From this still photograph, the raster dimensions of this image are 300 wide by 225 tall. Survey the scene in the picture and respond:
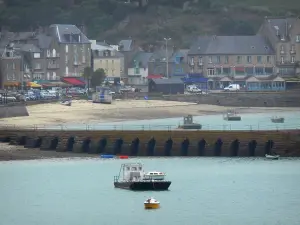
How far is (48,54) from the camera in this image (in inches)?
7338

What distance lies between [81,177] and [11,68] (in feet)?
276

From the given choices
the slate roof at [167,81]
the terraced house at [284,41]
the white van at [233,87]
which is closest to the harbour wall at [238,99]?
the slate roof at [167,81]

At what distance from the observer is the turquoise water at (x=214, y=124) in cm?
12731

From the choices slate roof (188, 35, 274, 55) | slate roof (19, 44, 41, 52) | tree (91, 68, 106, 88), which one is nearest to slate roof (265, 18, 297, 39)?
slate roof (188, 35, 274, 55)

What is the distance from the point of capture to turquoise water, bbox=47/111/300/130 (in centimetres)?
12731

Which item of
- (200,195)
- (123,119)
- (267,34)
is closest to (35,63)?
(267,34)

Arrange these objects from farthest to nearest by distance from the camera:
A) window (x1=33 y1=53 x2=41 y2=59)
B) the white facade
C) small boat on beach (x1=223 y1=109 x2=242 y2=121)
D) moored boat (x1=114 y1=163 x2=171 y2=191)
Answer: the white facade, window (x1=33 y1=53 x2=41 y2=59), small boat on beach (x1=223 y1=109 x2=242 y2=121), moored boat (x1=114 y1=163 x2=171 y2=191)

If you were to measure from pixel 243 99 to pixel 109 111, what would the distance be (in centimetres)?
2558

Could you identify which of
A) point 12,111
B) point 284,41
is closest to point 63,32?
point 284,41

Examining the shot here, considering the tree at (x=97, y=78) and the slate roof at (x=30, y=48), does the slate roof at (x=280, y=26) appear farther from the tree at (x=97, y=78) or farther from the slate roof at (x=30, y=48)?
the slate roof at (x=30, y=48)

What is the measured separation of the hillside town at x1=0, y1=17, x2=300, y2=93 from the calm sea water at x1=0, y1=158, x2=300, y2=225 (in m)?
78.0

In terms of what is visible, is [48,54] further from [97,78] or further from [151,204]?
[151,204]

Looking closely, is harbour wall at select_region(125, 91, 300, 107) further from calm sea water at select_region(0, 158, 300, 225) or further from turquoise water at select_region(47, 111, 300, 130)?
calm sea water at select_region(0, 158, 300, 225)

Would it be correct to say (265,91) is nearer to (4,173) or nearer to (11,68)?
(11,68)
